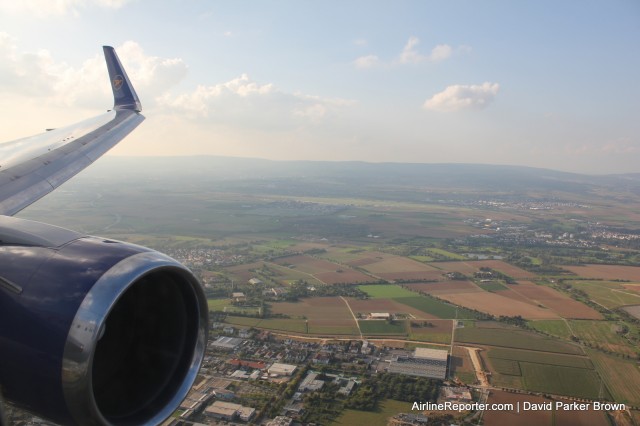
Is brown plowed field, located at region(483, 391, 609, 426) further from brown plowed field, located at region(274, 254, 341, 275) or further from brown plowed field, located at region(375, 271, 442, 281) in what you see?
brown plowed field, located at region(274, 254, 341, 275)

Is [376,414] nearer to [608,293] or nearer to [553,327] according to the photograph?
[553,327]

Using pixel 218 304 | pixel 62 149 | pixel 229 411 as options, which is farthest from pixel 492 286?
pixel 62 149

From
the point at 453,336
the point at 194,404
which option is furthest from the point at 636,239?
the point at 194,404

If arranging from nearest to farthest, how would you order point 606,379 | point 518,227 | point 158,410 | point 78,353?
point 78,353, point 158,410, point 606,379, point 518,227

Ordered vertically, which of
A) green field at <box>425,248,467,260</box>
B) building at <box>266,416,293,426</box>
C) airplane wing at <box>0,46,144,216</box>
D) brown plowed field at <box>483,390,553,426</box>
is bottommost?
green field at <box>425,248,467,260</box>

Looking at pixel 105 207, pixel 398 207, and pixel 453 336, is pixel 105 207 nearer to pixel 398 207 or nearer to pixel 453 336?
pixel 398 207

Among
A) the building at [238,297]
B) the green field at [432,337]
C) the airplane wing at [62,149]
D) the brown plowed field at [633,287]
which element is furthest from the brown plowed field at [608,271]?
the airplane wing at [62,149]

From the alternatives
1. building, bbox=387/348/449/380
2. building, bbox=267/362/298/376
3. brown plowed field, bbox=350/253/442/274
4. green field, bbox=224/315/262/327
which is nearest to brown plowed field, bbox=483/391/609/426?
building, bbox=387/348/449/380
